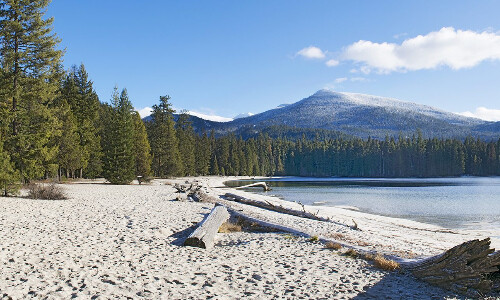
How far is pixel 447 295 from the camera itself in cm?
707

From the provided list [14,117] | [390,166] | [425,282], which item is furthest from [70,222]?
[390,166]

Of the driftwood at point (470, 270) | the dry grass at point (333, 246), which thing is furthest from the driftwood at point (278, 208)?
the driftwood at point (470, 270)

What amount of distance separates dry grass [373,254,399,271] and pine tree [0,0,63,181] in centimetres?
2223

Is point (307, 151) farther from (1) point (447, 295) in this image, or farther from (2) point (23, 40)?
(1) point (447, 295)

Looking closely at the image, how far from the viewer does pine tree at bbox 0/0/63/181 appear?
23.3 meters

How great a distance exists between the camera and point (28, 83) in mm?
24969

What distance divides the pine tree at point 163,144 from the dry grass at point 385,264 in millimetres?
63052

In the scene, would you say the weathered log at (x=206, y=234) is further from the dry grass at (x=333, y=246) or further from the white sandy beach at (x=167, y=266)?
the dry grass at (x=333, y=246)

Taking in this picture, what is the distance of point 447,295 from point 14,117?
85.3ft

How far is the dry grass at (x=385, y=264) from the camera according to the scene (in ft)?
29.0

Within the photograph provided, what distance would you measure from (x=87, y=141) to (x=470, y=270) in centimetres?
5329

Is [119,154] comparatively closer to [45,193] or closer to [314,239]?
[45,193]

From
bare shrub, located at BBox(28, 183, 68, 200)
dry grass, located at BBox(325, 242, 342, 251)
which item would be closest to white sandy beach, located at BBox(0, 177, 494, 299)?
dry grass, located at BBox(325, 242, 342, 251)

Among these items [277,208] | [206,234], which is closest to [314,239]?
[206,234]
